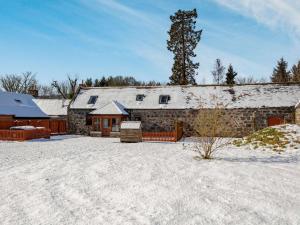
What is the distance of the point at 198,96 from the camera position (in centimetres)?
2872

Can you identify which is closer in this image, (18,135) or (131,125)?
(131,125)

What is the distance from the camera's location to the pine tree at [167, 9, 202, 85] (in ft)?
139

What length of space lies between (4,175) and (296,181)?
367 inches

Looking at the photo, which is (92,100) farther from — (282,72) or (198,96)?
(282,72)

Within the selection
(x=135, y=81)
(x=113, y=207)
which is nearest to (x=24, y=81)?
(x=135, y=81)

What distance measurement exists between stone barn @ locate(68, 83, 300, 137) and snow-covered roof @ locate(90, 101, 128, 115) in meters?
0.17

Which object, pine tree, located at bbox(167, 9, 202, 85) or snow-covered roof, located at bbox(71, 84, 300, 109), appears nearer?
snow-covered roof, located at bbox(71, 84, 300, 109)

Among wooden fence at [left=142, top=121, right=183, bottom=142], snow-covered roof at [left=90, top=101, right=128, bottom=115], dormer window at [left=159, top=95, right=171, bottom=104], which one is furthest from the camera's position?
dormer window at [left=159, top=95, right=171, bottom=104]

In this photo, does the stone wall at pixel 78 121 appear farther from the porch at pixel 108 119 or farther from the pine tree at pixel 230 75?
the pine tree at pixel 230 75

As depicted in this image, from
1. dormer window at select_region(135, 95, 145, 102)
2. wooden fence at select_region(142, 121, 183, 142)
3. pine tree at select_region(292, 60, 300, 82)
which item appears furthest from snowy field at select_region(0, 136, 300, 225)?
pine tree at select_region(292, 60, 300, 82)

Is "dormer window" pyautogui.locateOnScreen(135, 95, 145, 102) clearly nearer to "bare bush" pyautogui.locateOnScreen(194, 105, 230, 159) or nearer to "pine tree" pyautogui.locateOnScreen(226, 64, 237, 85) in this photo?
"bare bush" pyautogui.locateOnScreen(194, 105, 230, 159)

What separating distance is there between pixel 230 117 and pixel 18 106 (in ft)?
67.5

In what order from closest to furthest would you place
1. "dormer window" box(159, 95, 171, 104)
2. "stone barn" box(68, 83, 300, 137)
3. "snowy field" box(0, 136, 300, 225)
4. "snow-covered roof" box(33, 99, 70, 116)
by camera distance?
1. "snowy field" box(0, 136, 300, 225)
2. "stone barn" box(68, 83, 300, 137)
3. "dormer window" box(159, 95, 171, 104)
4. "snow-covered roof" box(33, 99, 70, 116)

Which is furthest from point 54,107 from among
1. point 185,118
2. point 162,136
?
A: point 162,136
